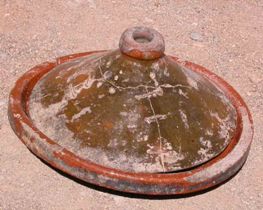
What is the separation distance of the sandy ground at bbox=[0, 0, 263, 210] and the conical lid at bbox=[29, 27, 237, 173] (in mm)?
474

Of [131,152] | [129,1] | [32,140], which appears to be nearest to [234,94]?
[131,152]

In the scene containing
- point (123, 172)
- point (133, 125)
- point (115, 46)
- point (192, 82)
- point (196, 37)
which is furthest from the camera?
point (196, 37)

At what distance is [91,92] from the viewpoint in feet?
11.6

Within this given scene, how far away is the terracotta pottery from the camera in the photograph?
331 centimetres

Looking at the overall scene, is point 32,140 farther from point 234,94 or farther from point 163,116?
point 234,94

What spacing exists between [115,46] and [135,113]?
2.14m

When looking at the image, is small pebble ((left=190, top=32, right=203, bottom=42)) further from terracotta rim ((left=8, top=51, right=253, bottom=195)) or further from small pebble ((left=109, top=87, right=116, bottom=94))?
small pebble ((left=109, top=87, right=116, bottom=94))

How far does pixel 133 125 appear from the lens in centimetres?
343

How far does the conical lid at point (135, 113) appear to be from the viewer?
337 centimetres

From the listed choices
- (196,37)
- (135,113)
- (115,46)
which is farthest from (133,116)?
(196,37)

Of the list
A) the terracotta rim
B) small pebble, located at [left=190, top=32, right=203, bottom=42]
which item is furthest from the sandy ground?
the terracotta rim

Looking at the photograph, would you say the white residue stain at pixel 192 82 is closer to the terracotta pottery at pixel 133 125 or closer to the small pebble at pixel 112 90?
the terracotta pottery at pixel 133 125

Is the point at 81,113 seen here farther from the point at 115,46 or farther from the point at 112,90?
the point at 115,46

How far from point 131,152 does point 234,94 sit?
1.15m
